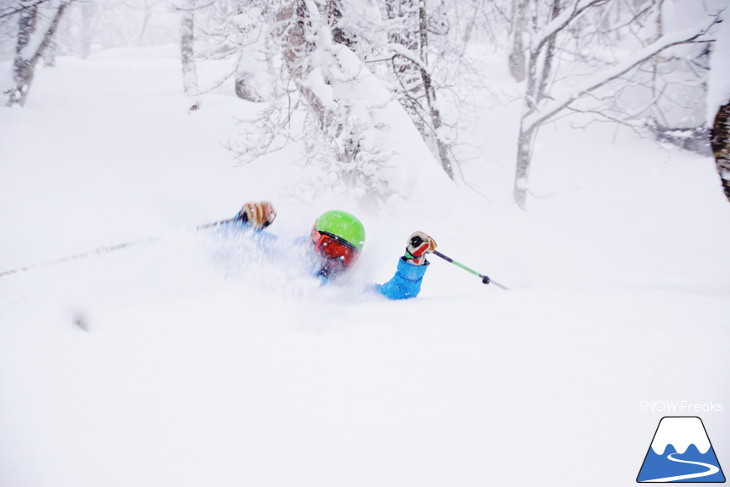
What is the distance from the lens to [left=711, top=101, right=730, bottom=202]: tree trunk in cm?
256

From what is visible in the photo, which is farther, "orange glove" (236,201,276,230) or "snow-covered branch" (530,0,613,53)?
"snow-covered branch" (530,0,613,53)

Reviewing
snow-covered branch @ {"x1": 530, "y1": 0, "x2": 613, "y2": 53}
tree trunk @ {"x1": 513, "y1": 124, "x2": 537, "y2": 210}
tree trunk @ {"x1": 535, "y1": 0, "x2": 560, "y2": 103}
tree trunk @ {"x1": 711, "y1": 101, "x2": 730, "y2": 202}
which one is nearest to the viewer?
tree trunk @ {"x1": 711, "y1": 101, "x2": 730, "y2": 202}

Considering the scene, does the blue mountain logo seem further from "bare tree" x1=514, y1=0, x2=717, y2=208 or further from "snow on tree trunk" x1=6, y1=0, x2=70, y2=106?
"snow on tree trunk" x1=6, y1=0, x2=70, y2=106

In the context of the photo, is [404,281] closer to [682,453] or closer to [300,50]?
[682,453]

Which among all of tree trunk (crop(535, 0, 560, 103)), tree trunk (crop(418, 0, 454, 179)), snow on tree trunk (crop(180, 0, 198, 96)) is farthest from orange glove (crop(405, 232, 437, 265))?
snow on tree trunk (crop(180, 0, 198, 96))

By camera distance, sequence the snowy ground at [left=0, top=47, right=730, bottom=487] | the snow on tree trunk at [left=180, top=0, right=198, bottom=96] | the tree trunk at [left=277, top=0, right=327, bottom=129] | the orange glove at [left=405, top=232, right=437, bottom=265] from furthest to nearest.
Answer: the snow on tree trunk at [left=180, top=0, right=198, bottom=96] → the tree trunk at [left=277, top=0, right=327, bottom=129] → the orange glove at [left=405, top=232, right=437, bottom=265] → the snowy ground at [left=0, top=47, right=730, bottom=487]

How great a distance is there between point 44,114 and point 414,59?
697cm

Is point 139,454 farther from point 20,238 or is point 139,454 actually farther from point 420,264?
point 20,238

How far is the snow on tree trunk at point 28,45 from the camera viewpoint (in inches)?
280

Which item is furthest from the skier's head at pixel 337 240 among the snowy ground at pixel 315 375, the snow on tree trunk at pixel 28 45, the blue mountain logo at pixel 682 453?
the snow on tree trunk at pixel 28 45

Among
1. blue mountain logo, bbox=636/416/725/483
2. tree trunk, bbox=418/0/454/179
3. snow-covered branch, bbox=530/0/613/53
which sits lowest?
blue mountain logo, bbox=636/416/725/483

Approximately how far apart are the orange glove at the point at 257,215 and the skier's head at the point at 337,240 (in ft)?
2.78

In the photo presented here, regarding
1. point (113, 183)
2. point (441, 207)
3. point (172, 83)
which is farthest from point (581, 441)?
point (172, 83)

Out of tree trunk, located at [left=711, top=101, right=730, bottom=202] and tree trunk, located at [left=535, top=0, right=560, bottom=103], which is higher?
tree trunk, located at [left=535, top=0, right=560, bottom=103]
